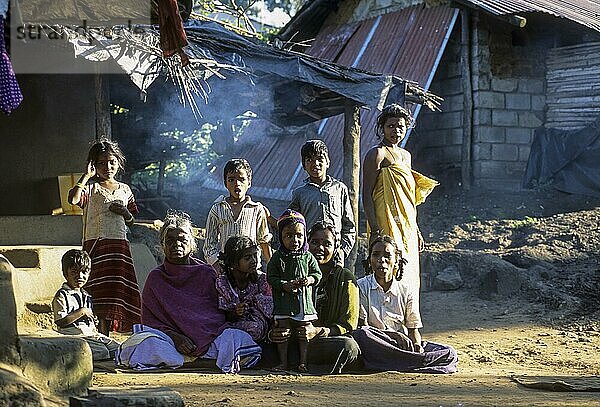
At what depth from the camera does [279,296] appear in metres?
5.27

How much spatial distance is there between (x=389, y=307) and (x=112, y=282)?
2144 millimetres

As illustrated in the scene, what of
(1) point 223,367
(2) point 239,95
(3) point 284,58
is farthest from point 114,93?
(1) point 223,367

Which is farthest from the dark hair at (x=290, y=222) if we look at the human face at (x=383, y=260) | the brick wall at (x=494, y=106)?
the brick wall at (x=494, y=106)

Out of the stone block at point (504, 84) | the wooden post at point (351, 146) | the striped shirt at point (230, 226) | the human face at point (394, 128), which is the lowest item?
the striped shirt at point (230, 226)

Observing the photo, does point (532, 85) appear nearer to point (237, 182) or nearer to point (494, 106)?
point (494, 106)

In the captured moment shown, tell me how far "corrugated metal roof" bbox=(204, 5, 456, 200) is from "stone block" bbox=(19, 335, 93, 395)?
9.72 metres

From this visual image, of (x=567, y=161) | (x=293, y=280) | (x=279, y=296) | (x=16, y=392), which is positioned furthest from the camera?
(x=567, y=161)

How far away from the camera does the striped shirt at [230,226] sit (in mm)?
5934

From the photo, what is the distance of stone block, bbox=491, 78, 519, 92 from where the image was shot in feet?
45.3

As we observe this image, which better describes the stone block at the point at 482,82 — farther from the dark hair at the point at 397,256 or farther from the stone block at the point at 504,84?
the dark hair at the point at 397,256

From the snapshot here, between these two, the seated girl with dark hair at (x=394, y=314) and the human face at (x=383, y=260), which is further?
the human face at (x=383, y=260)

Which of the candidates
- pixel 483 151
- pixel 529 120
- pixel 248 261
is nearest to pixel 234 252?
pixel 248 261

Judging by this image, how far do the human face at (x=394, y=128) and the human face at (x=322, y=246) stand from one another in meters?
1.01

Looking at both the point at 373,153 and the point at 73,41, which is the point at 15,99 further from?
the point at 373,153
